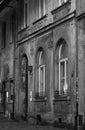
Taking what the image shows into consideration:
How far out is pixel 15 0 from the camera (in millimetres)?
27922

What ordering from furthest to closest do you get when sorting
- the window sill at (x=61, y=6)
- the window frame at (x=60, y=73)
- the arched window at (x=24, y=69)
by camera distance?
the arched window at (x=24, y=69)
the window frame at (x=60, y=73)
the window sill at (x=61, y=6)

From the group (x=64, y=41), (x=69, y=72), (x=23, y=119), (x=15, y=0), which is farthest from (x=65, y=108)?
(x=15, y=0)

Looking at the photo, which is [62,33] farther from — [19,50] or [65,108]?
[19,50]

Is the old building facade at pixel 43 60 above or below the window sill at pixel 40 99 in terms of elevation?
above

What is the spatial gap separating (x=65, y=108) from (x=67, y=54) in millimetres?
2547

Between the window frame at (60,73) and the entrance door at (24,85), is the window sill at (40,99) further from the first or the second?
the entrance door at (24,85)

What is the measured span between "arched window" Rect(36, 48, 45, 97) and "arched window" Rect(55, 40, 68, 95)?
8.02 ft

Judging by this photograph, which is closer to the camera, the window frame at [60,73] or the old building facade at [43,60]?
the old building facade at [43,60]

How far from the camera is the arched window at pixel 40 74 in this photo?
22734 mm

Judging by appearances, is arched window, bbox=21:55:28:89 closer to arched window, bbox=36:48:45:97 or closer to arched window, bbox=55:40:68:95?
arched window, bbox=36:48:45:97

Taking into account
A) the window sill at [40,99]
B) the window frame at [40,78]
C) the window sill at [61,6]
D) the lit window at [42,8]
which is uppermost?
the lit window at [42,8]

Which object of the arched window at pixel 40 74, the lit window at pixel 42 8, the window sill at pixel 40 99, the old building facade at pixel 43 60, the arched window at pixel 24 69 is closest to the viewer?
the old building facade at pixel 43 60

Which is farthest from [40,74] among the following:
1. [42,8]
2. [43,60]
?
[42,8]

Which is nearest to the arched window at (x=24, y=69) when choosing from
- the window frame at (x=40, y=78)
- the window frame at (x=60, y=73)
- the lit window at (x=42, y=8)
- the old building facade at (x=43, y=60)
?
the old building facade at (x=43, y=60)
